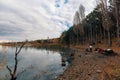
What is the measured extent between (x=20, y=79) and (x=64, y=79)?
7148mm

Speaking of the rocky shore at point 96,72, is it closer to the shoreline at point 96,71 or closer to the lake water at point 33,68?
the shoreline at point 96,71

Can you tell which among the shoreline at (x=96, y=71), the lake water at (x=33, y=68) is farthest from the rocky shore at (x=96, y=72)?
the lake water at (x=33, y=68)

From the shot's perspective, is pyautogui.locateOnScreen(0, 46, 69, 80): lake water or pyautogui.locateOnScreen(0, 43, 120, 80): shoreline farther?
pyautogui.locateOnScreen(0, 43, 120, 80): shoreline

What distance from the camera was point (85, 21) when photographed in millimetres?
90438

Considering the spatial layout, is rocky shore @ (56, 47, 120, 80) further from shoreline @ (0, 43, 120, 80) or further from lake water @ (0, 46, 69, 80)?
lake water @ (0, 46, 69, 80)

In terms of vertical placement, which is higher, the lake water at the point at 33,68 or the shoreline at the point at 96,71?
the shoreline at the point at 96,71

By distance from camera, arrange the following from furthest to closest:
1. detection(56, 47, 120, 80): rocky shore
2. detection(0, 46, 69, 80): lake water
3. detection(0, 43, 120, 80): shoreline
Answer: detection(0, 43, 120, 80): shoreline
detection(56, 47, 120, 80): rocky shore
detection(0, 46, 69, 80): lake water

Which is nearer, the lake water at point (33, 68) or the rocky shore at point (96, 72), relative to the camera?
the lake water at point (33, 68)

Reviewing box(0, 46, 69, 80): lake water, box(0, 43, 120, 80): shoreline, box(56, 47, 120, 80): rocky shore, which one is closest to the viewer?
box(0, 46, 69, 80): lake water

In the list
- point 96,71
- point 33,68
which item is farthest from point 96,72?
point 33,68

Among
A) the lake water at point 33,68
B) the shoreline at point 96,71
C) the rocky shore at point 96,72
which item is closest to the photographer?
the lake water at point 33,68

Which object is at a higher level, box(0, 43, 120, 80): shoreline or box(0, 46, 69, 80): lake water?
box(0, 43, 120, 80): shoreline

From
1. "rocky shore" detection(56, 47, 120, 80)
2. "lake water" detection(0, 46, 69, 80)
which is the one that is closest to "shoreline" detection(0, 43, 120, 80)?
"rocky shore" detection(56, 47, 120, 80)

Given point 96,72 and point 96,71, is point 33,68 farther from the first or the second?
point 96,72
